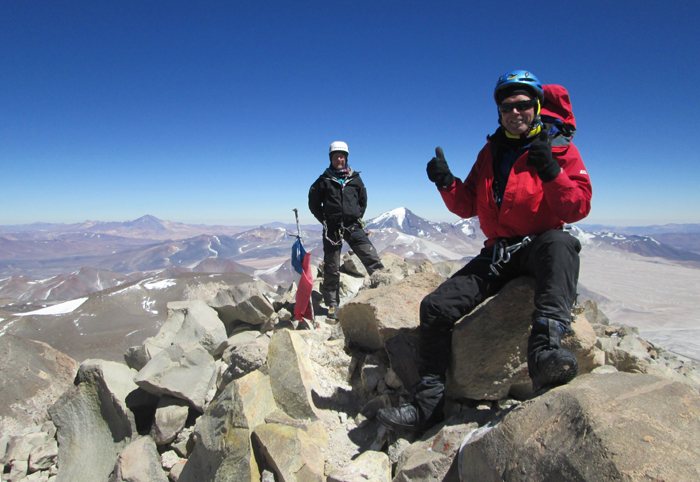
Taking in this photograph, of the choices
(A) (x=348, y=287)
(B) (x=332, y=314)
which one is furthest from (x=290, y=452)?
(A) (x=348, y=287)

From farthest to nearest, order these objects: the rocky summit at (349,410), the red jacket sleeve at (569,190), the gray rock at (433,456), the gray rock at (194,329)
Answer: the gray rock at (194,329), the red jacket sleeve at (569,190), the gray rock at (433,456), the rocky summit at (349,410)

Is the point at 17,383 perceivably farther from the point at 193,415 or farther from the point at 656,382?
the point at 656,382

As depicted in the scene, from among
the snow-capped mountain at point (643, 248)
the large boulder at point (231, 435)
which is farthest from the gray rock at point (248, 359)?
the snow-capped mountain at point (643, 248)

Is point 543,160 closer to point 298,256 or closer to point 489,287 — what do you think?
point 489,287

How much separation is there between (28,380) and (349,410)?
5.78 m

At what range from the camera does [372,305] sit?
4.31 metres

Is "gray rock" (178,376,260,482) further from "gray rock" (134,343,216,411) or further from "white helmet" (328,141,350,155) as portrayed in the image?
"white helmet" (328,141,350,155)

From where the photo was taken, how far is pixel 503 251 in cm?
303

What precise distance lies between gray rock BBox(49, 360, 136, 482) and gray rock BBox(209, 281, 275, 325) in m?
2.34

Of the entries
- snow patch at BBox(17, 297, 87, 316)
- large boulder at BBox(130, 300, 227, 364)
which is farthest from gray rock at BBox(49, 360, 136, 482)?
snow patch at BBox(17, 297, 87, 316)

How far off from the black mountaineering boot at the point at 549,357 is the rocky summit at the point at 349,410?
0.09 metres

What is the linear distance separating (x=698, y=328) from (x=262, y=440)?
349 ft

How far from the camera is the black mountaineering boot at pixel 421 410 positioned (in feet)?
9.84

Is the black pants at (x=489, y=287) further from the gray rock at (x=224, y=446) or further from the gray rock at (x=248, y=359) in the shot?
the gray rock at (x=248, y=359)
